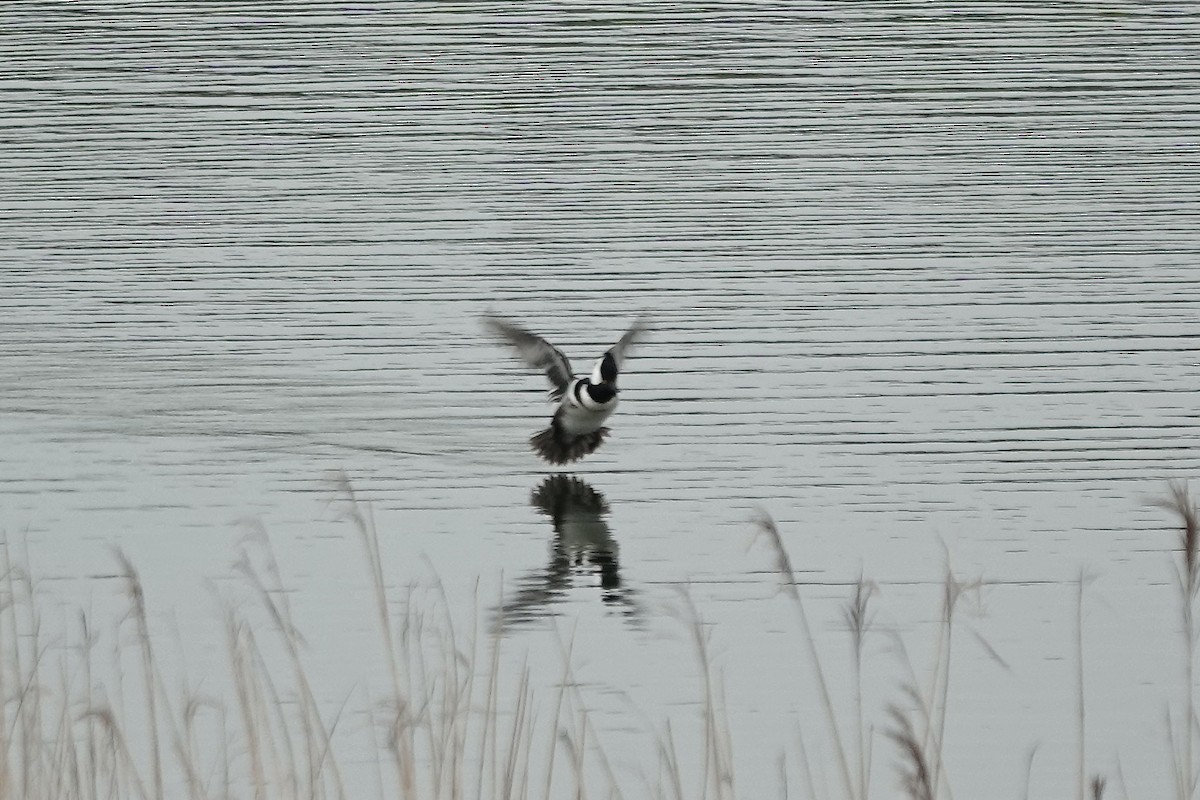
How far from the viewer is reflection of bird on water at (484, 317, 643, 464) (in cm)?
1068

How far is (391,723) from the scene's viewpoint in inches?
213

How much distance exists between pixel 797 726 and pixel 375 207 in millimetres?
11950

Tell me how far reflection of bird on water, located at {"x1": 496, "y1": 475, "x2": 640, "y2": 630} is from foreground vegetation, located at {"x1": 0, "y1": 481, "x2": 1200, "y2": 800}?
1.41ft

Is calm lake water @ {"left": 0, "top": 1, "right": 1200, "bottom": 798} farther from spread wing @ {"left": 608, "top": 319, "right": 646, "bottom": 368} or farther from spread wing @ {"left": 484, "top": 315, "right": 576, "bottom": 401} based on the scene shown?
spread wing @ {"left": 608, "top": 319, "right": 646, "bottom": 368}

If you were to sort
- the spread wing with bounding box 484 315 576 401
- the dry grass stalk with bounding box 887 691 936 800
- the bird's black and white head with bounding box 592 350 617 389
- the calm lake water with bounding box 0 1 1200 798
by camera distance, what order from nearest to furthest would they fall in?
the dry grass stalk with bounding box 887 691 936 800
the calm lake water with bounding box 0 1 1200 798
the bird's black and white head with bounding box 592 350 617 389
the spread wing with bounding box 484 315 576 401

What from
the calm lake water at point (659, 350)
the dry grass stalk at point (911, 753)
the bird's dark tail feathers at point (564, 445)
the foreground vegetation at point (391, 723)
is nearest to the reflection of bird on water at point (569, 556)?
the calm lake water at point (659, 350)

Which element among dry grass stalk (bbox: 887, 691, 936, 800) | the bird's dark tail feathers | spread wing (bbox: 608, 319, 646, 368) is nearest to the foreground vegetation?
dry grass stalk (bbox: 887, 691, 936, 800)

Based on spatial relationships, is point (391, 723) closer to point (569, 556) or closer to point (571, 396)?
point (569, 556)

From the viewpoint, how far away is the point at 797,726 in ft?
24.8

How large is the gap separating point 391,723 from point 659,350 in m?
8.76

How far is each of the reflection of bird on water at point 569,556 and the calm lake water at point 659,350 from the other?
32 mm

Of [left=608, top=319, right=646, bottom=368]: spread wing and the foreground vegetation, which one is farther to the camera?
[left=608, top=319, right=646, bottom=368]: spread wing

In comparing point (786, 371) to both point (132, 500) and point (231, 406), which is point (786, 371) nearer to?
point (231, 406)

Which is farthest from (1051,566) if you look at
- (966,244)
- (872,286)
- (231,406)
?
(966,244)
